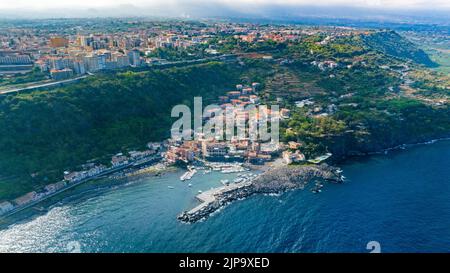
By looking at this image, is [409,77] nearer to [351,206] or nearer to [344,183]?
[344,183]

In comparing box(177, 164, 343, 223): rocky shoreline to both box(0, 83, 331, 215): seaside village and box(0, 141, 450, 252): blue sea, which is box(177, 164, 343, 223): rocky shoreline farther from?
box(0, 83, 331, 215): seaside village

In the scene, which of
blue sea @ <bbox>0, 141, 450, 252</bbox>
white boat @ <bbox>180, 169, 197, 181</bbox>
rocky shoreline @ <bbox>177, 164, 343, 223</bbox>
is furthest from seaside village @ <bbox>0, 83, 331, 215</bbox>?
blue sea @ <bbox>0, 141, 450, 252</bbox>

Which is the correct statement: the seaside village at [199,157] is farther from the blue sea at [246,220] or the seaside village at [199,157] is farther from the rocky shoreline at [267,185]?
the blue sea at [246,220]

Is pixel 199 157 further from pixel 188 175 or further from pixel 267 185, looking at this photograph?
pixel 267 185

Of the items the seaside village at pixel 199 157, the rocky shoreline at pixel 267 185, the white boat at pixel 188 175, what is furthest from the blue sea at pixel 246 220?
the seaside village at pixel 199 157

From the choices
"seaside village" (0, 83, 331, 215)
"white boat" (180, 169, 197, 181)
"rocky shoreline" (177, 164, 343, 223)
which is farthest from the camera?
"seaside village" (0, 83, 331, 215)

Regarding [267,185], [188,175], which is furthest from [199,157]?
[267,185]
